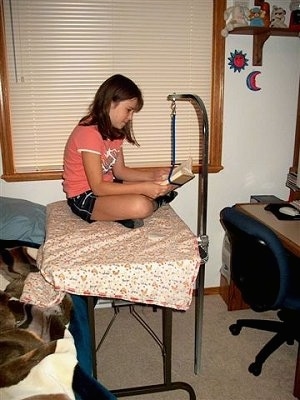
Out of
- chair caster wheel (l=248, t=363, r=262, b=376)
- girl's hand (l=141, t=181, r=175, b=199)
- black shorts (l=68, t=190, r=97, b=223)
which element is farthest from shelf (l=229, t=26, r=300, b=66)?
chair caster wheel (l=248, t=363, r=262, b=376)

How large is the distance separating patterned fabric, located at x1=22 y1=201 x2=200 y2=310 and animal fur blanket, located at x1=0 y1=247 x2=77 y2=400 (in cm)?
6

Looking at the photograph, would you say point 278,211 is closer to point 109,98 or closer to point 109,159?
point 109,159

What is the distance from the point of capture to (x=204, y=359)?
6.41ft

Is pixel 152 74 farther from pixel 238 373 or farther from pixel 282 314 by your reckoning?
pixel 238 373

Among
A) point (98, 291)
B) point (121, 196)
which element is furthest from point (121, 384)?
point (121, 196)

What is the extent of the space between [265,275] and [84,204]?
2.94 ft

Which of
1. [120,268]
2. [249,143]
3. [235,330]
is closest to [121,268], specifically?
[120,268]

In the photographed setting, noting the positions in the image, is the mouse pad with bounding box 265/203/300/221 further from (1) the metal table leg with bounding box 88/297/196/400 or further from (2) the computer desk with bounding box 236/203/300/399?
(1) the metal table leg with bounding box 88/297/196/400

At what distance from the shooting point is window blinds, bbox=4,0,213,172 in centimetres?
203

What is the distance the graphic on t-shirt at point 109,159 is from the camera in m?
1.88

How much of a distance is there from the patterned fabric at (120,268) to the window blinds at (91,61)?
881mm

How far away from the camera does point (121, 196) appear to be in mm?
1631

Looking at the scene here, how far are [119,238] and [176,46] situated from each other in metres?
1.28

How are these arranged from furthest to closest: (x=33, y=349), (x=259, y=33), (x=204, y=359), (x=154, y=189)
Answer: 1. (x=259, y=33)
2. (x=204, y=359)
3. (x=154, y=189)
4. (x=33, y=349)
